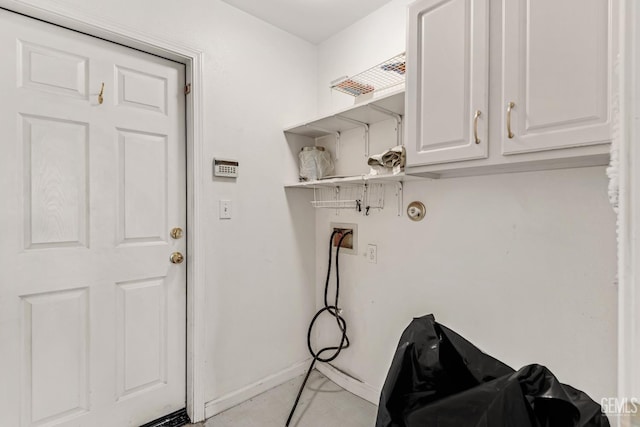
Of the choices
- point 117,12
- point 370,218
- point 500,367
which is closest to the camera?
point 500,367

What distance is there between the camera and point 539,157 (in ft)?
3.57

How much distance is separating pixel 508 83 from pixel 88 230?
1.99 meters

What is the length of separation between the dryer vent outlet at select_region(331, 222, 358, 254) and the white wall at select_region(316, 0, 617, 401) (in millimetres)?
56

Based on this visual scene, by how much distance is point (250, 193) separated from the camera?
81.4 inches

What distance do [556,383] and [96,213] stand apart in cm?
203

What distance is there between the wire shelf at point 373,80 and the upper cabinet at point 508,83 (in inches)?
10.7

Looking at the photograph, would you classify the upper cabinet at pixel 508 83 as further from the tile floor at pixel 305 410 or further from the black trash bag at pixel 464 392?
the tile floor at pixel 305 410

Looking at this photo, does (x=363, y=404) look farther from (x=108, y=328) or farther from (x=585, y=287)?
(x=108, y=328)

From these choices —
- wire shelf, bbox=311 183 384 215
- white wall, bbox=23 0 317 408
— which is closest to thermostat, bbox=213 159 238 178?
white wall, bbox=23 0 317 408

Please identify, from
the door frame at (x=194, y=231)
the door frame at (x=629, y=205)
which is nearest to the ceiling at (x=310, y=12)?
the door frame at (x=194, y=231)

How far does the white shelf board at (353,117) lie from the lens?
164 cm

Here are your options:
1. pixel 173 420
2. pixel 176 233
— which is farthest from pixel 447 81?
pixel 173 420

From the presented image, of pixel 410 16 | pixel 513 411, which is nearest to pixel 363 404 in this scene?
pixel 513 411

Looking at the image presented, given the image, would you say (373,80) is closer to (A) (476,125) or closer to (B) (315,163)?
(B) (315,163)
